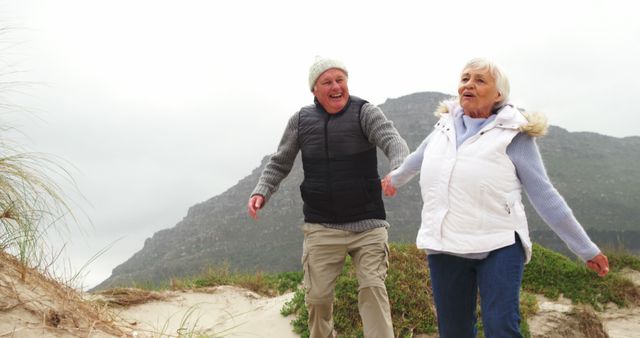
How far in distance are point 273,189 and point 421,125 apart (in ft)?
459

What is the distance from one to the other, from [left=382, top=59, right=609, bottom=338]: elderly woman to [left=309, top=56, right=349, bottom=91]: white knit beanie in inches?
59.4

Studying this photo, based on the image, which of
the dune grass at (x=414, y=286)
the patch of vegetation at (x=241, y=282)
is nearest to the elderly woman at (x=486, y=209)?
the dune grass at (x=414, y=286)

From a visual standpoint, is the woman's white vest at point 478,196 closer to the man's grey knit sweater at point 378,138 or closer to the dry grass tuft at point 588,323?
the man's grey knit sweater at point 378,138

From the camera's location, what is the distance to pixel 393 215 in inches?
3989

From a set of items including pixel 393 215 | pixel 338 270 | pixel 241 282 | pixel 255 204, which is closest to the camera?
pixel 338 270

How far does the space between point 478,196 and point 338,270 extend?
185cm

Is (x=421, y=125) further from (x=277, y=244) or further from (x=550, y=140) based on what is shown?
(x=277, y=244)

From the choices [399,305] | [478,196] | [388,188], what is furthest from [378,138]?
[399,305]

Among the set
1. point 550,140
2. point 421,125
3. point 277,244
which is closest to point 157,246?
point 277,244

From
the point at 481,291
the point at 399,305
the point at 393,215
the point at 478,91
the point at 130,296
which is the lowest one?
the point at 393,215

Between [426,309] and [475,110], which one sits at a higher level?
[475,110]

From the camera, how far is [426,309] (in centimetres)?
711

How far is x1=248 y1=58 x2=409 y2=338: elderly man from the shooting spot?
184 inches

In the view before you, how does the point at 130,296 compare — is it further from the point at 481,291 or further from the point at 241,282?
the point at 481,291
